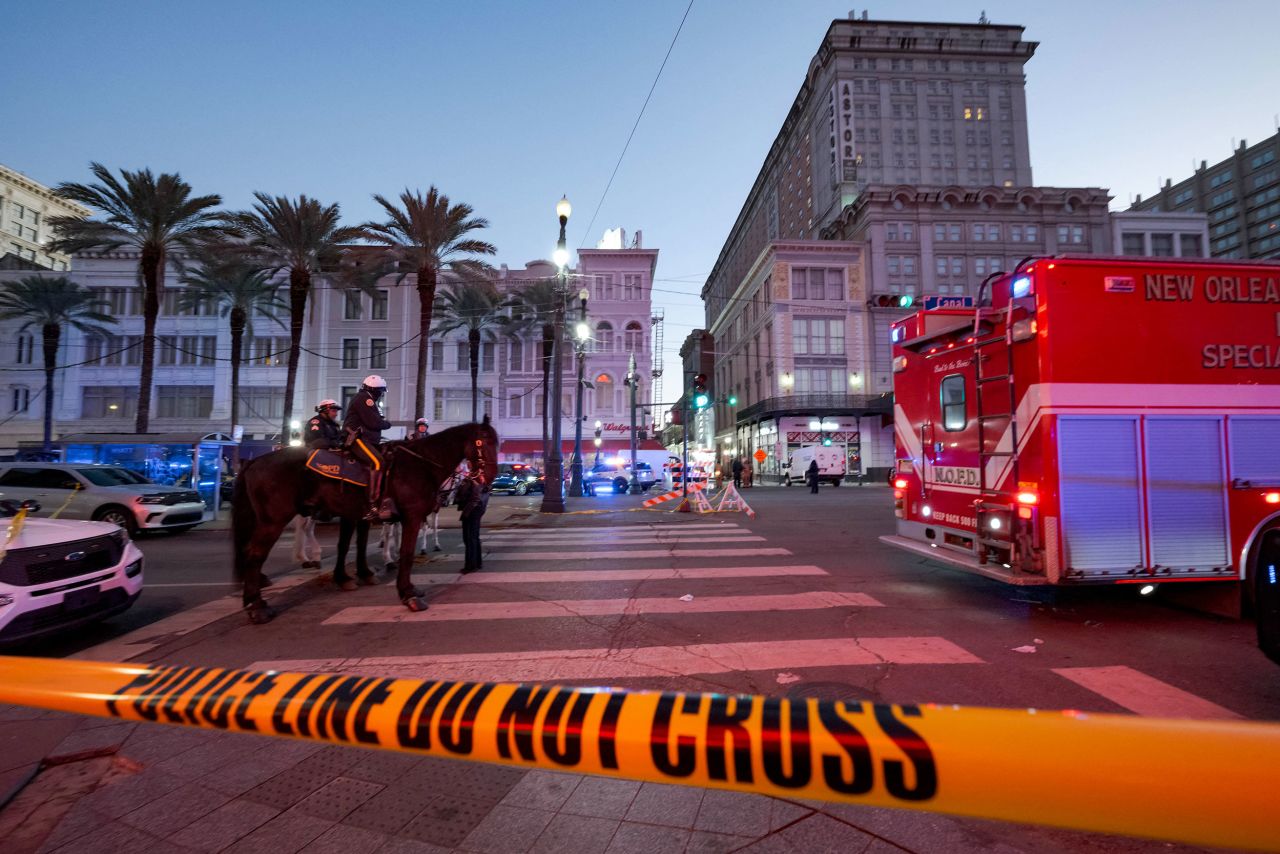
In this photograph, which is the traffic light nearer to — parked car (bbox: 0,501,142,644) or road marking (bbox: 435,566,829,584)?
road marking (bbox: 435,566,829,584)

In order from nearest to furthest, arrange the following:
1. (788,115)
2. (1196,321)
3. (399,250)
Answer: (1196,321) < (399,250) < (788,115)

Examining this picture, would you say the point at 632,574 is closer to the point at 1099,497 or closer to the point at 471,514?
the point at 471,514

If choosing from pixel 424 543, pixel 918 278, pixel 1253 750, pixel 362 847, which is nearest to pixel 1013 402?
pixel 1253 750

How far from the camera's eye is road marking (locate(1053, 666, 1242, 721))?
3.78 metres

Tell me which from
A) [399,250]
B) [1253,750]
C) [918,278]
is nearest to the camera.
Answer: [1253,750]

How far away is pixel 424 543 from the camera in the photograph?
10930 millimetres

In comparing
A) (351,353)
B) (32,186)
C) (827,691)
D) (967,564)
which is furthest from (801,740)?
(32,186)

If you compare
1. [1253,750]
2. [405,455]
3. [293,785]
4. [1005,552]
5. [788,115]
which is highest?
[788,115]

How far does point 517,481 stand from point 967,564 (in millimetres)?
26406

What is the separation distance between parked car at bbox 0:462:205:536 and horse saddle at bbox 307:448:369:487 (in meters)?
8.96

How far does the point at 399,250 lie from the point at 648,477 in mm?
16907

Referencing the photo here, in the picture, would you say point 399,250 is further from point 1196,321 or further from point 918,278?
point 918,278

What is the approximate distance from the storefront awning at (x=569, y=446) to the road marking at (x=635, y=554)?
107 feet

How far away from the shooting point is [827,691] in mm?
4039
